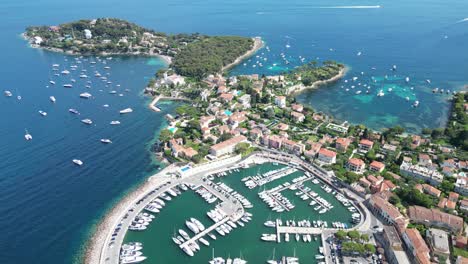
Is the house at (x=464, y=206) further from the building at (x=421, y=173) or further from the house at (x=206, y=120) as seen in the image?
the house at (x=206, y=120)

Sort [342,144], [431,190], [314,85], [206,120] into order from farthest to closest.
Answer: [314,85] < [206,120] < [342,144] < [431,190]

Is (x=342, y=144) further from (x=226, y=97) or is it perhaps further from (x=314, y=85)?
(x=314, y=85)

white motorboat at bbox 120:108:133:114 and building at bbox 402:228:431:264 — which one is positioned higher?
white motorboat at bbox 120:108:133:114

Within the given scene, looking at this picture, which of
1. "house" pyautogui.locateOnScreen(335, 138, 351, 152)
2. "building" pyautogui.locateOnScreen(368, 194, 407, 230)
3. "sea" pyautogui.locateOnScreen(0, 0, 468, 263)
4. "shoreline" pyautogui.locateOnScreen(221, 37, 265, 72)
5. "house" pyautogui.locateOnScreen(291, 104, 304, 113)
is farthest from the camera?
"shoreline" pyautogui.locateOnScreen(221, 37, 265, 72)

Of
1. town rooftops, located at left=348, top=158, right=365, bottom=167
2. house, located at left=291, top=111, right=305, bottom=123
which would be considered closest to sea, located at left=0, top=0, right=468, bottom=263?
house, located at left=291, top=111, right=305, bottom=123

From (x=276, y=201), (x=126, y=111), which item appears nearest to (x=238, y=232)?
(x=276, y=201)

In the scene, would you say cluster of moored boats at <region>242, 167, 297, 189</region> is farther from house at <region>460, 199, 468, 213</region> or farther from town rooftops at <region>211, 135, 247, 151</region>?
house at <region>460, 199, 468, 213</region>

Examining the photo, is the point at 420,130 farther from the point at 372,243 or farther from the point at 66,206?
the point at 66,206
